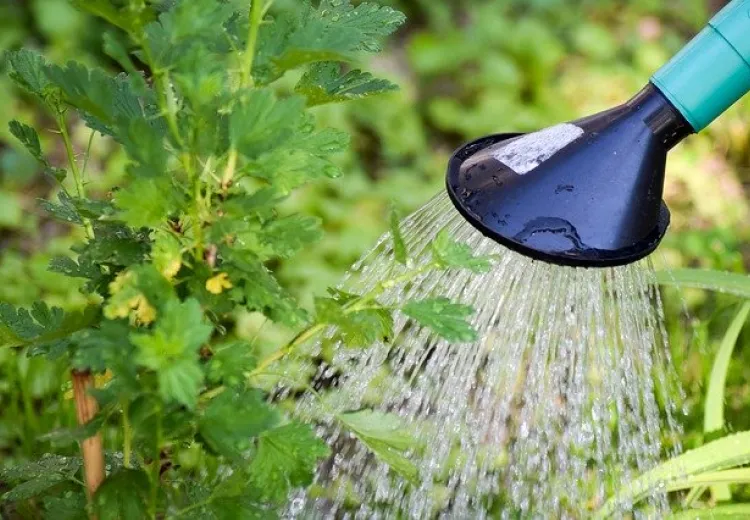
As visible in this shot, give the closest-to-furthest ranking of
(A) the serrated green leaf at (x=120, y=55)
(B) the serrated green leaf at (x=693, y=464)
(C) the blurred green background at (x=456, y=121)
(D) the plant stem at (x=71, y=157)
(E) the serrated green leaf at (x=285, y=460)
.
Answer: (A) the serrated green leaf at (x=120, y=55)
(E) the serrated green leaf at (x=285, y=460)
(D) the plant stem at (x=71, y=157)
(B) the serrated green leaf at (x=693, y=464)
(C) the blurred green background at (x=456, y=121)

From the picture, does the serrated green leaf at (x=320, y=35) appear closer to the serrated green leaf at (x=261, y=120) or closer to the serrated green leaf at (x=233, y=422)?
the serrated green leaf at (x=261, y=120)

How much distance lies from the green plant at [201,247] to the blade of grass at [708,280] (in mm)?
675

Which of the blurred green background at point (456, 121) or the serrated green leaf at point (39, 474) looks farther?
the blurred green background at point (456, 121)

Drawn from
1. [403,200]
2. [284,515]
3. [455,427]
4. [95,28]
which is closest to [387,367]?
[455,427]

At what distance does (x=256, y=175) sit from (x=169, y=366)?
0.17 metres

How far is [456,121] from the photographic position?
259 cm

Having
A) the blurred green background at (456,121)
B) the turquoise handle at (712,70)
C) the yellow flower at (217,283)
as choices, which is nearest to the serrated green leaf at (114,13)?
the yellow flower at (217,283)

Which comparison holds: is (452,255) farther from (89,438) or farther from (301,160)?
(89,438)

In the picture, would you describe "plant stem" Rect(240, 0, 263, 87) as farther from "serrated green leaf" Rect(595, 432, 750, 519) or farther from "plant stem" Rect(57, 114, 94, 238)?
"serrated green leaf" Rect(595, 432, 750, 519)

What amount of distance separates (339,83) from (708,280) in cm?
77

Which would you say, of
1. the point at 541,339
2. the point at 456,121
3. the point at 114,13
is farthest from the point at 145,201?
the point at 456,121

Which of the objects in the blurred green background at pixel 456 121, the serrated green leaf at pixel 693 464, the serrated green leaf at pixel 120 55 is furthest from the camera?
the blurred green background at pixel 456 121

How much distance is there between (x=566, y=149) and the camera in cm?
99

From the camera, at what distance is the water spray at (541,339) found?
0.97m
